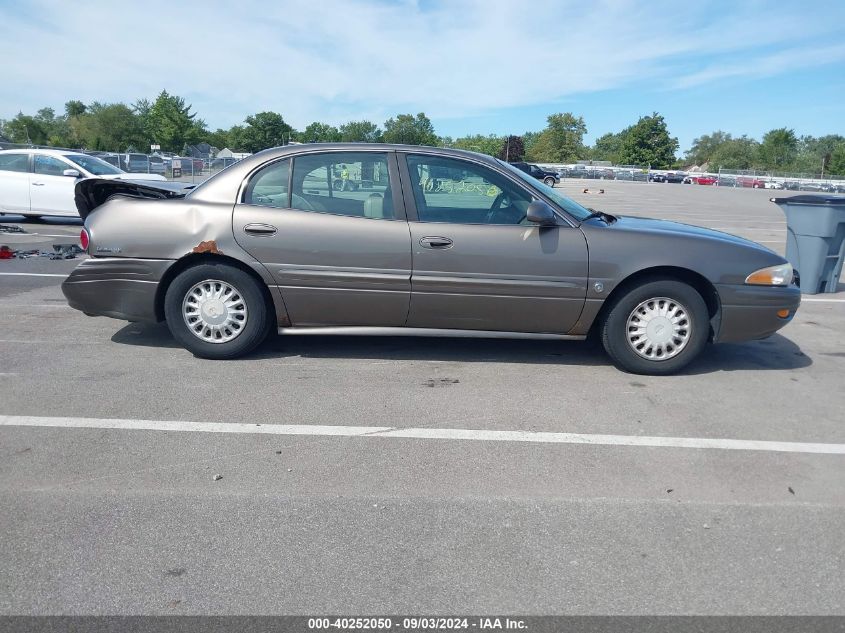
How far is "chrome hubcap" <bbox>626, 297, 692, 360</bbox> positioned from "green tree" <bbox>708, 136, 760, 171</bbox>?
101937mm

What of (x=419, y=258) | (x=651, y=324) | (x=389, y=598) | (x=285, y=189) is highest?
(x=285, y=189)

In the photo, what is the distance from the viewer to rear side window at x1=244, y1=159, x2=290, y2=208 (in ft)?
17.0

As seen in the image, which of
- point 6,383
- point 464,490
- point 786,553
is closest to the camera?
point 786,553

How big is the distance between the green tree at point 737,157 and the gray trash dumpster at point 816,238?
97423mm

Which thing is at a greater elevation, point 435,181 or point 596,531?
point 435,181

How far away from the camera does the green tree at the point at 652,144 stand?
98125 millimetres

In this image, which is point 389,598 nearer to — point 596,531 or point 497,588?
point 497,588

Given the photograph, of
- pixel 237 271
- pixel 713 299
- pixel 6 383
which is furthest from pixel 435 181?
pixel 6 383

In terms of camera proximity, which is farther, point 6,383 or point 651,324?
point 651,324

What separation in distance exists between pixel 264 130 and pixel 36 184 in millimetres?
56070

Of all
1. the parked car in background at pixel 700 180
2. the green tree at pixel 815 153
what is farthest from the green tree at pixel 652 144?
the parked car in background at pixel 700 180

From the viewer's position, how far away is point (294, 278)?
509 cm

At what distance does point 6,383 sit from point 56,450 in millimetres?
1312

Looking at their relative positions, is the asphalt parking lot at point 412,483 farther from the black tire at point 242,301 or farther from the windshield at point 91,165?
the windshield at point 91,165
